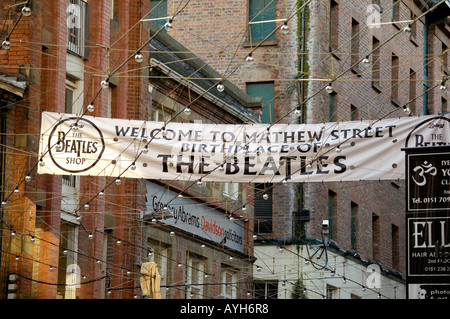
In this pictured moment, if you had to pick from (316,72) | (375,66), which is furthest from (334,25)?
(375,66)

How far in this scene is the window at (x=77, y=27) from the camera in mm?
30812

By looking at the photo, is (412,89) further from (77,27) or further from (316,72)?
(77,27)

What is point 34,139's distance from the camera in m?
28.2

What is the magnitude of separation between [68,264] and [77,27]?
6.12 m

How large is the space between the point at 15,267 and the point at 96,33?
284 inches

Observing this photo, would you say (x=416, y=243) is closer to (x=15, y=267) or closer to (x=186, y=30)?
(x=15, y=267)

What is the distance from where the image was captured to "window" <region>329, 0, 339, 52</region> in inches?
1977

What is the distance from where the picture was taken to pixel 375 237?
5434 cm

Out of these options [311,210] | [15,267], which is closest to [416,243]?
[15,267]

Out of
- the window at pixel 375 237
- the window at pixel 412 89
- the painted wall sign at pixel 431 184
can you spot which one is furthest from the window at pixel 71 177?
the window at pixel 412 89

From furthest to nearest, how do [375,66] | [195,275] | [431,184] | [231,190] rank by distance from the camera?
[375,66] < [231,190] < [195,275] < [431,184]

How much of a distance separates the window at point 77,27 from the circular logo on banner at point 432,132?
938cm

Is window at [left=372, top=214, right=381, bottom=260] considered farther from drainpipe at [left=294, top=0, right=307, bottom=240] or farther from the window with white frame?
the window with white frame

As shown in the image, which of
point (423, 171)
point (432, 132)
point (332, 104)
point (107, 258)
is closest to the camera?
point (423, 171)
